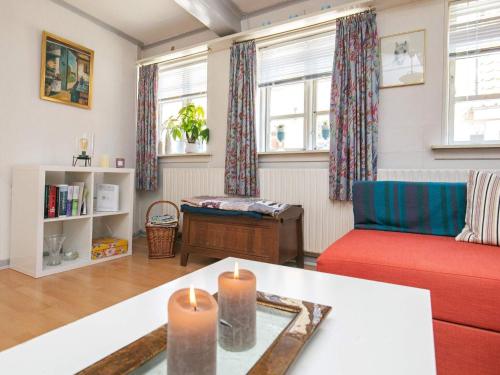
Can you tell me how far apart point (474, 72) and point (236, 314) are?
8.04 feet

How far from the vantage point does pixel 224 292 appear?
0.57 m

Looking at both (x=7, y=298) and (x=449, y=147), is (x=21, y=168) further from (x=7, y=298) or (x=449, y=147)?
(x=449, y=147)

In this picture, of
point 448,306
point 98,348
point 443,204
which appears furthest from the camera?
point 443,204

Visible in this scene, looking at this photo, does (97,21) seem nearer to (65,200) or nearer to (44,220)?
(65,200)

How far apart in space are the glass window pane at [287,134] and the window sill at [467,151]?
108cm

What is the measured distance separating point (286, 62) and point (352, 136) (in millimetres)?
1005

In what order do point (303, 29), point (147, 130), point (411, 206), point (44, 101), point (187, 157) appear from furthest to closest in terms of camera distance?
point (147, 130), point (187, 157), point (44, 101), point (303, 29), point (411, 206)

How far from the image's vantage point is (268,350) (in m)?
0.54

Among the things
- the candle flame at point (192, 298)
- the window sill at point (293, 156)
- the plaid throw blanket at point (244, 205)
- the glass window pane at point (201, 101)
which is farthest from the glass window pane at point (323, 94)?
the candle flame at point (192, 298)

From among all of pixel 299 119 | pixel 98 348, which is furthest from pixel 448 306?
pixel 299 119

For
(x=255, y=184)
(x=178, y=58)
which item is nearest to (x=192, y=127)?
(x=178, y=58)

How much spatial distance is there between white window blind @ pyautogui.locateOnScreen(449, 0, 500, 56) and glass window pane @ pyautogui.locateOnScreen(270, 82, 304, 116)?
3.83 ft

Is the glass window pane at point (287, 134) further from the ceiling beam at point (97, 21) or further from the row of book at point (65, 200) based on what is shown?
the ceiling beam at point (97, 21)

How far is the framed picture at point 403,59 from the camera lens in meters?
2.16
